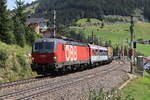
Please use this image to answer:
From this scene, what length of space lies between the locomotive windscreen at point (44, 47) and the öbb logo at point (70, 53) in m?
2.34

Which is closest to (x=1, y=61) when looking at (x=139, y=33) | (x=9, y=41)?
(x=9, y=41)

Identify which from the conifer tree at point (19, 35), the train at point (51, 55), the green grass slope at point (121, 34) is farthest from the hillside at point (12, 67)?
the green grass slope at point (121, 34)

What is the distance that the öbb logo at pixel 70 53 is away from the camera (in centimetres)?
2690

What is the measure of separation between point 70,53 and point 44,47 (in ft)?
12.1

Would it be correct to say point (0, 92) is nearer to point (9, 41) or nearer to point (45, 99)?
point (45, 99)

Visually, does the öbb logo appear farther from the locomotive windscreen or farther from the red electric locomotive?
the locomotive windscreen

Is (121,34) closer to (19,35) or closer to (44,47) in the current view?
(19,35)

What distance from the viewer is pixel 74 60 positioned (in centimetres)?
2953

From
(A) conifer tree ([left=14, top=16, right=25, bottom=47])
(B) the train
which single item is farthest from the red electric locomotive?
(A) conifer tree ([left=14, top=16, right=25, bottom=47])

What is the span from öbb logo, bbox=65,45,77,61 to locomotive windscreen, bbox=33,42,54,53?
2344 mm

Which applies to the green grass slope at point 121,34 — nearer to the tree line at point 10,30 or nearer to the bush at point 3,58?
the tree line at point 10,30

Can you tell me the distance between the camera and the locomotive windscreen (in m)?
24.7

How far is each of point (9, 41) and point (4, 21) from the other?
7.93 ft

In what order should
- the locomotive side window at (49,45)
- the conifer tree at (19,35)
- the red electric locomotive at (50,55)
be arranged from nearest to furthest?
the red electric locomotive at (50,55), the locomotive side window at (49,45), the conifer tree at (19,35)
